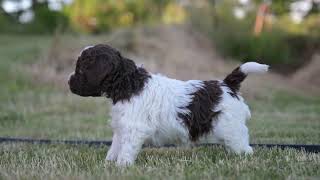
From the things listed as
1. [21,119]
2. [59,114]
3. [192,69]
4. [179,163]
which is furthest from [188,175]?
[192,69]

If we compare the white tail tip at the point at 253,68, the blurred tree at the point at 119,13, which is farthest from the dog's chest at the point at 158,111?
the blurred tree at the point at 119,13

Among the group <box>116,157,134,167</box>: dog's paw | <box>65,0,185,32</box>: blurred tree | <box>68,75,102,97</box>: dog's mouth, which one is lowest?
<box>116,157,134,167</box>: dog's paw

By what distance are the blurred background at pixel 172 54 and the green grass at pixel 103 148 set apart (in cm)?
4

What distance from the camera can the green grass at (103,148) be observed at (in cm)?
494

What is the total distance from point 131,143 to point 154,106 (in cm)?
45

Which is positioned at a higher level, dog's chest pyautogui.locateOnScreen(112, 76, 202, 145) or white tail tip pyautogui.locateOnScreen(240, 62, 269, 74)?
white tail tip pyautogui.locateOnScreen(240, 62, 269, 74)

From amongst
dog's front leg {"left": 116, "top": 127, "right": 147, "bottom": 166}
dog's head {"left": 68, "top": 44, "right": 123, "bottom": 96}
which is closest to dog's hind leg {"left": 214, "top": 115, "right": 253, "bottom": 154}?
dog's front leg {"left": 116, "top": 127, "right": 147, "bottom": 166}

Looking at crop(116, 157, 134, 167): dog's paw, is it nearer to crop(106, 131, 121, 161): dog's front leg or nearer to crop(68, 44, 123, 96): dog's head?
crop(106, 131, 121, 161): dog's front leg

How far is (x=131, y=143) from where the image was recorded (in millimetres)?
5523

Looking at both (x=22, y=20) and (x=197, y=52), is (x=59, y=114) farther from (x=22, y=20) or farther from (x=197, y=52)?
(x=22, y=20)

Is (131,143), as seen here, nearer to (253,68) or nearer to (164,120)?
(164,120)

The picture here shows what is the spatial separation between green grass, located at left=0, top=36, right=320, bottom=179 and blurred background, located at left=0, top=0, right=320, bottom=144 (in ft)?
0.13

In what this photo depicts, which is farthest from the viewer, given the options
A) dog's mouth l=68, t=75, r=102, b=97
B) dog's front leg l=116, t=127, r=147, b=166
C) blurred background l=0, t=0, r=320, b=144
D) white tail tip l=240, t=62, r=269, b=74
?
blurred background l=0, t=0, r=320, b=144

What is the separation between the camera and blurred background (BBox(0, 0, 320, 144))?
1041 cm
